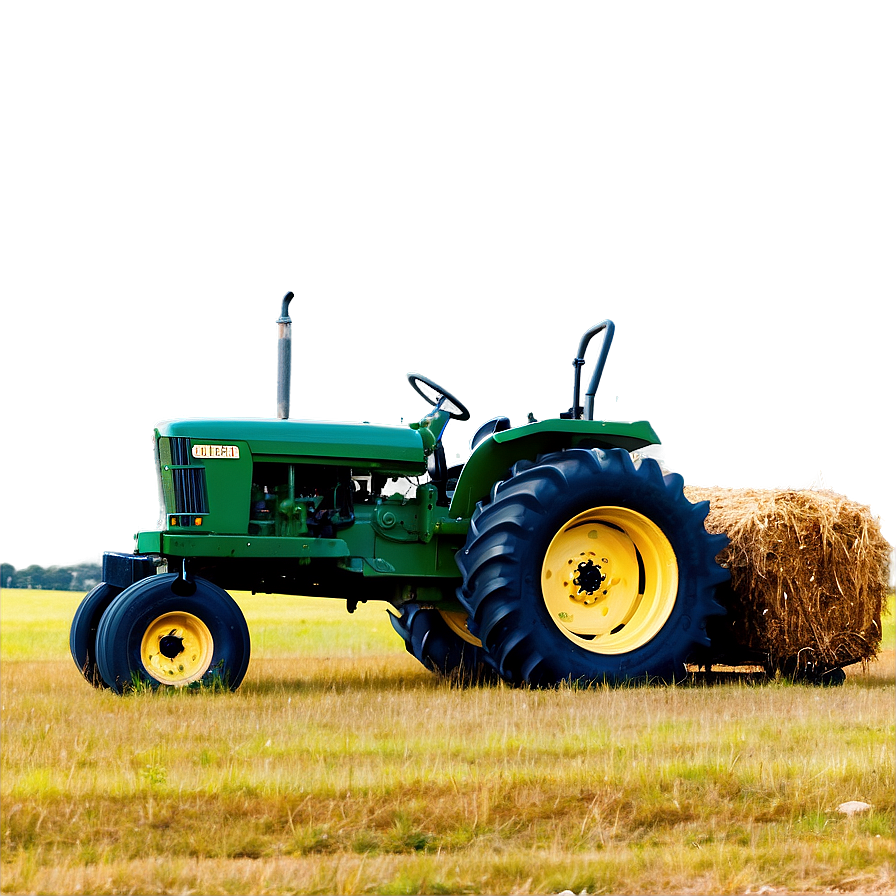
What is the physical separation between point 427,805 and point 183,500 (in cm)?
431

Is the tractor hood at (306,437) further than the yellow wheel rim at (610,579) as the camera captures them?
No

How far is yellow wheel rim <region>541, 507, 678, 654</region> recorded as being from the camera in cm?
924

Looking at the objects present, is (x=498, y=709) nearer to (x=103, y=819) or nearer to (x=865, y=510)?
(x=103, y=819)

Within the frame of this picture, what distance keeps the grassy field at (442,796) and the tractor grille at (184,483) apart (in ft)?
5.01

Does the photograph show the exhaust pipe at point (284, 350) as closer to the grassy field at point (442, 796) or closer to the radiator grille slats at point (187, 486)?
the radiator grille slats at point (187, 486)

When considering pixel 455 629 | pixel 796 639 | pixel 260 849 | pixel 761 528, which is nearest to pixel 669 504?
pixel 761 528

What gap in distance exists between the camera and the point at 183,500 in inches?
355

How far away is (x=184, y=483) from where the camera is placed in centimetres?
902

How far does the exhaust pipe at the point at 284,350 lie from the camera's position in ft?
30.6

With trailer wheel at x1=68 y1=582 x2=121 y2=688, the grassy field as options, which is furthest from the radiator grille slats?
the grassy field

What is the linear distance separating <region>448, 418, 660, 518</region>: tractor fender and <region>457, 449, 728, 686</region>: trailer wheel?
0.19 m

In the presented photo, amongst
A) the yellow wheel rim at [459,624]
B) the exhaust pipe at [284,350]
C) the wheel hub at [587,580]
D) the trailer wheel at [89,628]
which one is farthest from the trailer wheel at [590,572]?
the trailer wheel at [89,628]

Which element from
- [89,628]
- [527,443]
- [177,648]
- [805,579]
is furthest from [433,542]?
[805,579]

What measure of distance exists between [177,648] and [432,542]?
7.10ft
